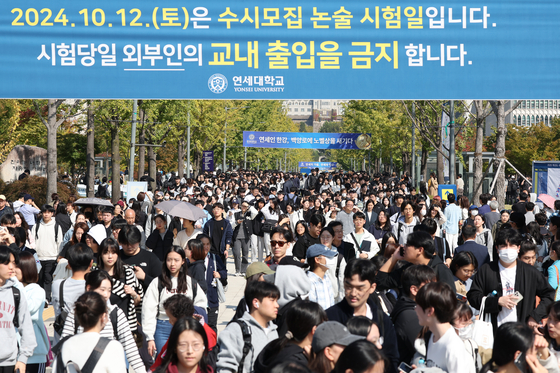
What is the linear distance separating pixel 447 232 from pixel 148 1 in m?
7.36

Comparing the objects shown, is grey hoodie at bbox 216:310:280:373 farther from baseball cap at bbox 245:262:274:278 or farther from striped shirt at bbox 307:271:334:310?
striped shirt at bbox 307:271:334:310

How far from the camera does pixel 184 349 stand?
4262 millimetres

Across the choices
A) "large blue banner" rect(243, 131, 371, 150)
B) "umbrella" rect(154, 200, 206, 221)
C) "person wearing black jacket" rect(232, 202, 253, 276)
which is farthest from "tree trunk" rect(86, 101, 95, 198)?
"large blue banner" rect(243, 131, 371, 150)

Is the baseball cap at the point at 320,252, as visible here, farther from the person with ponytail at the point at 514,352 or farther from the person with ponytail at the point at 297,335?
the person with ponytail at the point at 514,352

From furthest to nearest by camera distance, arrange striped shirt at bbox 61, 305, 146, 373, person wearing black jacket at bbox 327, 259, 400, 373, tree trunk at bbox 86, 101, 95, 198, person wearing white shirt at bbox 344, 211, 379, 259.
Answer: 1. tree trunk at bbox 86, 101, 95, 198
2. person wearing white shirt at bbox 344, 211, 379, 259
3. striped shirt at bbox 61, 305, 146, 373
4. person wearing black jacket at bbox 327, 259, 400, 373

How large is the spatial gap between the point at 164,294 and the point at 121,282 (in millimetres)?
682

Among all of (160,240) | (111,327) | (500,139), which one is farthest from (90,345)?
(500,139)

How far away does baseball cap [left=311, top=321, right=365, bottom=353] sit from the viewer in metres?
3.66

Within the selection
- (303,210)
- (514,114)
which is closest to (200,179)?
(303,210)

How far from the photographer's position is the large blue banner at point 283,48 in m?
9.16

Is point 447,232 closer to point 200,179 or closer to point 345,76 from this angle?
point 345,76

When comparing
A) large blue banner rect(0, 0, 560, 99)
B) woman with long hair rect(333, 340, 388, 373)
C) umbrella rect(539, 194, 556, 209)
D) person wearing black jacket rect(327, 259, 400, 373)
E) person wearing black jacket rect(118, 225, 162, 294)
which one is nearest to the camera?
woman with long hair rect(333, 340, 388, 373)

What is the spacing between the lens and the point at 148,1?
9.25 metres

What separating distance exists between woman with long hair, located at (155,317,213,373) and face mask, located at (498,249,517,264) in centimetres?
314
